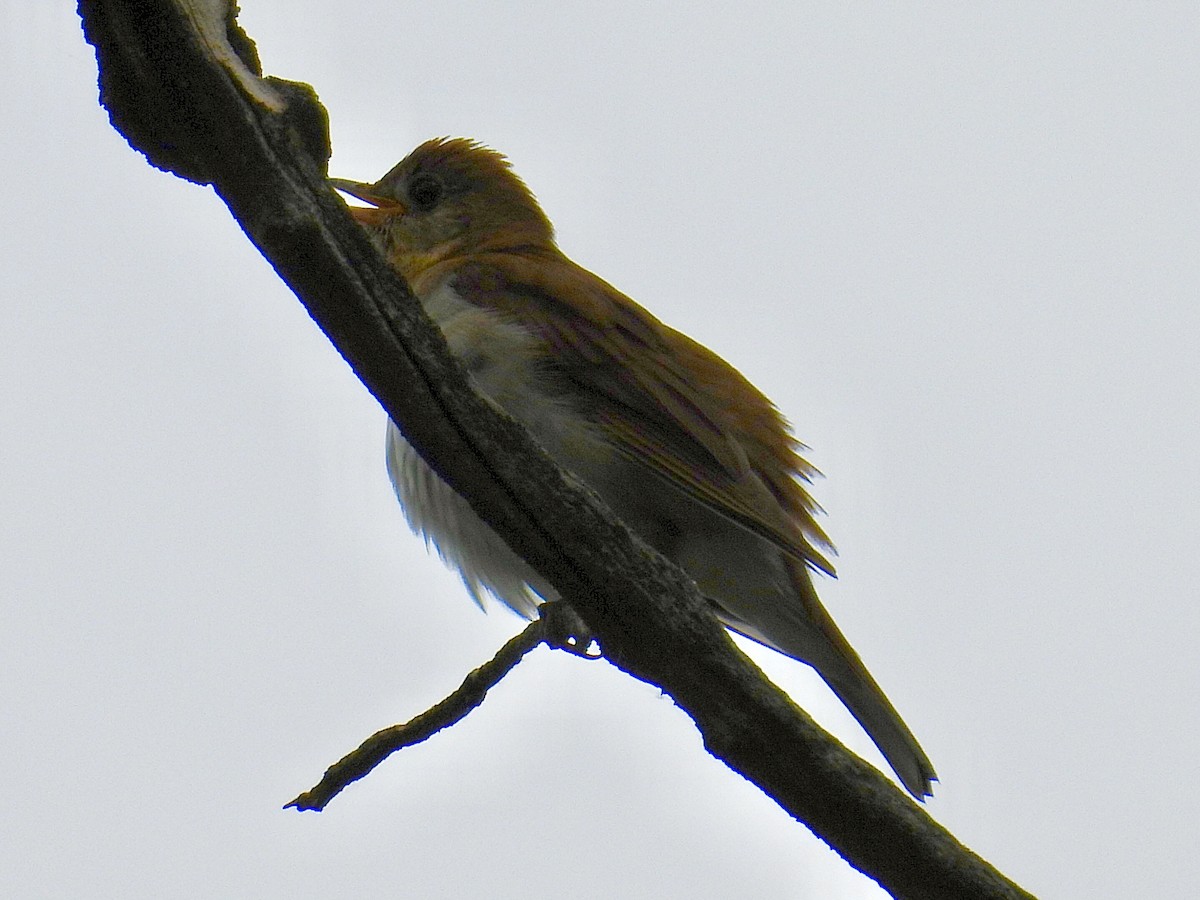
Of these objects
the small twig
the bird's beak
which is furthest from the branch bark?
the bird's beak

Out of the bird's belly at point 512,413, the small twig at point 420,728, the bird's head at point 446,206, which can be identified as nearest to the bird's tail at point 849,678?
the bird's belly at point 512,413

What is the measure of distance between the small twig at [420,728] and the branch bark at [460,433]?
0.68 meters

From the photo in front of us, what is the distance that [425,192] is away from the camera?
6.98 metres

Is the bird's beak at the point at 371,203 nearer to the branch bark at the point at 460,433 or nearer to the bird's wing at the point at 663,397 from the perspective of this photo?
the bird's wing at the point at 663,397

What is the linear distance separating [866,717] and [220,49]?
3.36 meters

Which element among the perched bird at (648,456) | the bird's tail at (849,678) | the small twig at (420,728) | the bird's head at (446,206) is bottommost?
the bird's tail at (849,678)

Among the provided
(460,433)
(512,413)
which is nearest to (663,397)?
(512,413)

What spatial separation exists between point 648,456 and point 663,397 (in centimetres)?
34

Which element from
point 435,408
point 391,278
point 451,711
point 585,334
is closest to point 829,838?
point 451,711

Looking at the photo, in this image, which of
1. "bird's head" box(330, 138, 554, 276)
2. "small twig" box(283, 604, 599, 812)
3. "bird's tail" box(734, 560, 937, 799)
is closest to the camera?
"small twig" box(283, 604, 599, 812)

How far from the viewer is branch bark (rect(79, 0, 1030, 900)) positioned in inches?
117

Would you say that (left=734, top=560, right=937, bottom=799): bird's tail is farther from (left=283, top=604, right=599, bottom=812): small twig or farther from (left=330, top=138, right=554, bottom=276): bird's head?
(left=330, top=138, right=554, bottom=276): bird's head

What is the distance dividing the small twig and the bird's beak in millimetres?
3015

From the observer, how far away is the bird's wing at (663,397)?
5156 millimetres
